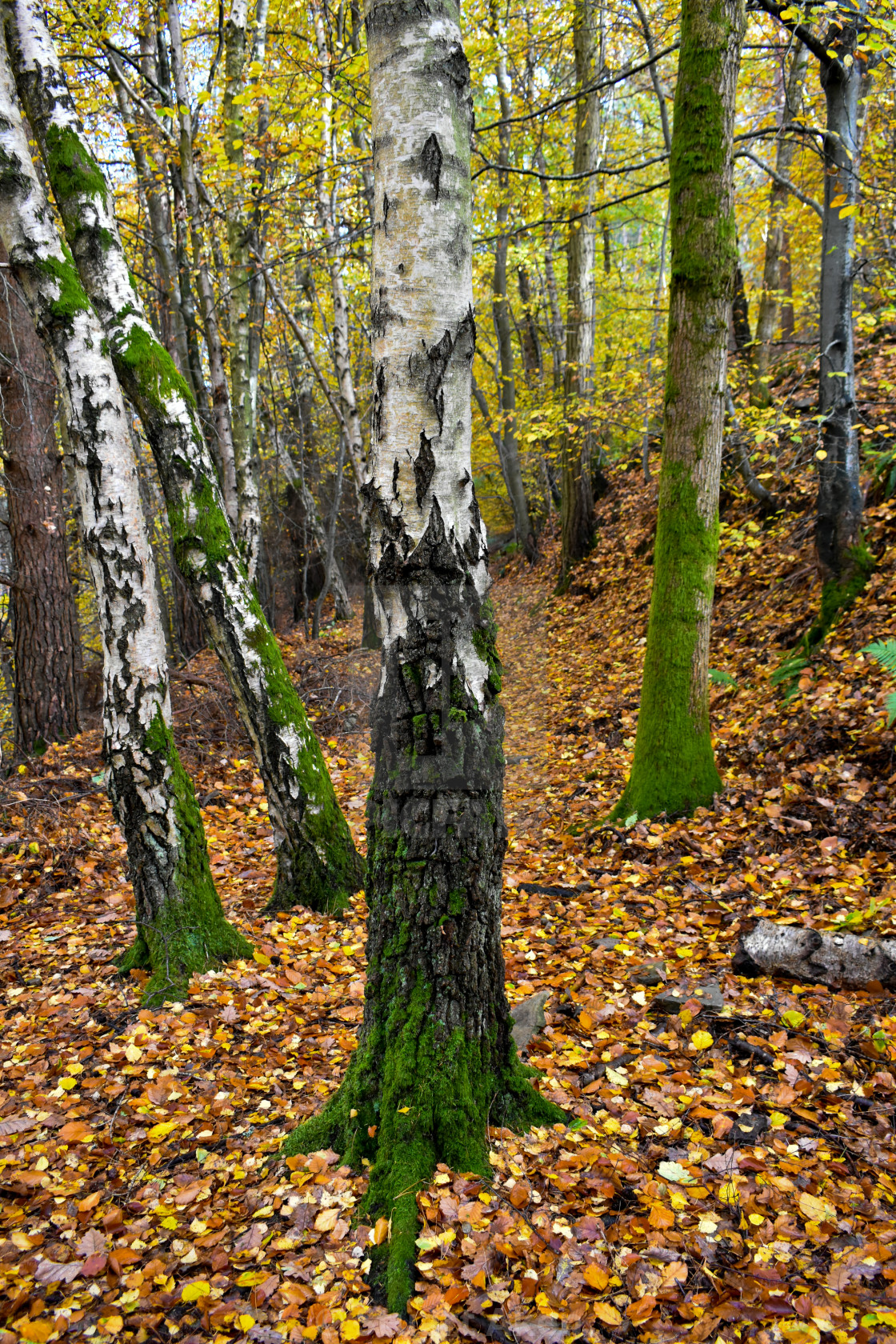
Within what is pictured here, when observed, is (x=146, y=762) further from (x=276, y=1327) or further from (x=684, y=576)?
(x=684, y=576)

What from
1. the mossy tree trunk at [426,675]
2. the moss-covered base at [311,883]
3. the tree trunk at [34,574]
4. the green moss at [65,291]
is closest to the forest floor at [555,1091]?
the moss-covered base at [311,883]

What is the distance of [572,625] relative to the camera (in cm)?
1166

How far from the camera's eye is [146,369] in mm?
4027

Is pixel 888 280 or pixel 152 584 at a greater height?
pixel 888 280

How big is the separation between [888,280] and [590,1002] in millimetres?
10662

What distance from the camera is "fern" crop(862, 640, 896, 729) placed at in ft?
15.4

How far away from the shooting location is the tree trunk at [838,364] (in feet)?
19.5

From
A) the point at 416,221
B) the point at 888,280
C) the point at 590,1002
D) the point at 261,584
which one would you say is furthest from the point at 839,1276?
the point at 261,584

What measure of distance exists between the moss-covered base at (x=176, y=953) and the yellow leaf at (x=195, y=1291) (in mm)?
1763

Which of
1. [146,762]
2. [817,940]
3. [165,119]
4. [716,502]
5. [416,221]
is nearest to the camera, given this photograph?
[416,221]

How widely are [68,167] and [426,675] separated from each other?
3.65 m

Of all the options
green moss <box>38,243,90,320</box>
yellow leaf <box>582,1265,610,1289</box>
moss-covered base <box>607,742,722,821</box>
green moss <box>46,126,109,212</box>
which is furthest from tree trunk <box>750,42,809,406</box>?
yellow leaf <box>582,1265,610,1289</box>

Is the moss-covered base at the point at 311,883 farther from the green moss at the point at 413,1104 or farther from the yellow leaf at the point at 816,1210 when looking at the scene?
the yellow leaf at the point at 816,1210

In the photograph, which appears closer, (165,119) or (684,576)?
(684,576)
